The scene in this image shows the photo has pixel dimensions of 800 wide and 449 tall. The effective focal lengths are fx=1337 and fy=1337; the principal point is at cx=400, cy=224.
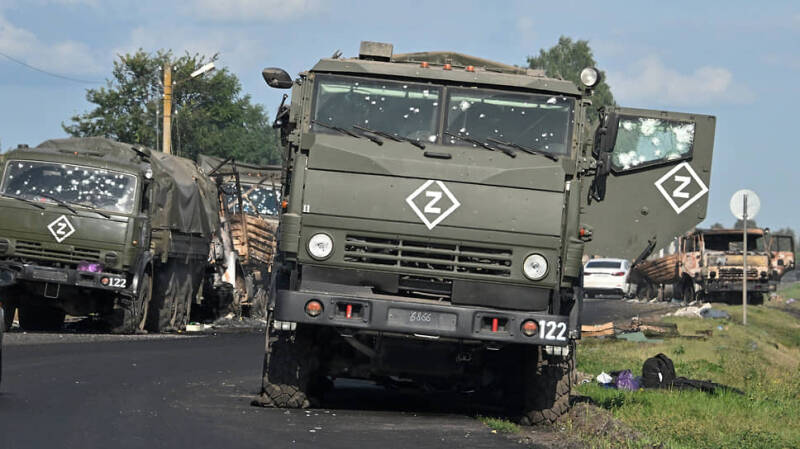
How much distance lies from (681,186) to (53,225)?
11.6 meters

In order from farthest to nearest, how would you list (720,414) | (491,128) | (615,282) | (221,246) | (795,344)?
(615,282) → (795,344) → (221,246) → (720,414) → (491,128)

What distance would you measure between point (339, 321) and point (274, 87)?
223 cm

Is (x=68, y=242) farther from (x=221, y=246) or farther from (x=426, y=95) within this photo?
(x=426, y=95)

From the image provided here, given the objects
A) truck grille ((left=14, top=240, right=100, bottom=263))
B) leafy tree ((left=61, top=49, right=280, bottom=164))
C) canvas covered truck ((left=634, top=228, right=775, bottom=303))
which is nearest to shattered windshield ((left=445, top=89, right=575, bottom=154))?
truck grille ((left=14, top=240, right=100, bottom=263))

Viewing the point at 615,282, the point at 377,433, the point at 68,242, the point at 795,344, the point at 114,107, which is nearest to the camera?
the point at 377,433

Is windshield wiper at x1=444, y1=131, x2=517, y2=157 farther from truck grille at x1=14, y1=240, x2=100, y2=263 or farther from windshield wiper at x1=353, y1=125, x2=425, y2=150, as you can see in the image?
truck grille at x1=14, y1=240, x2=100, y2=263

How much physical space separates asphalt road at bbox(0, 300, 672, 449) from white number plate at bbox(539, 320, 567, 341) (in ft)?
3.00

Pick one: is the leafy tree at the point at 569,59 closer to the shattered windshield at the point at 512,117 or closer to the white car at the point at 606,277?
the white car at the point at 606,277

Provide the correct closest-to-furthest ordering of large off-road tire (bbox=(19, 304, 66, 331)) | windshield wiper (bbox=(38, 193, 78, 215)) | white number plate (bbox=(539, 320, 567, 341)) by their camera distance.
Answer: white number plate (bbox=(539, 320, 567, 341)), windshield wiper (bbox=(38, 193, 78, 215)), large off-road tire (bbox=(19, 304, 66, 331))

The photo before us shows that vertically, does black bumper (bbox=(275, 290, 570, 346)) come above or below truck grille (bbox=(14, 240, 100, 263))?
below

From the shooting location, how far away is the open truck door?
12.5 metres

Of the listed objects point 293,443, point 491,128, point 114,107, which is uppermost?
point 114,107

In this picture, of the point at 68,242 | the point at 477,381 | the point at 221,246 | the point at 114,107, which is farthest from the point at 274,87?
the point at 114,107

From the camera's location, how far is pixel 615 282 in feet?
173
